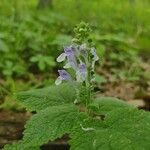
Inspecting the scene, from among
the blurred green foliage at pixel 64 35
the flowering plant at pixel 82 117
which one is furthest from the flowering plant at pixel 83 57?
the blurred green foliage at pixel 64 35

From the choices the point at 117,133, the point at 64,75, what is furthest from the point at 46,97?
the point at 117,133

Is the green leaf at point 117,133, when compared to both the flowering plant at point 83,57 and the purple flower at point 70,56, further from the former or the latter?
the purple flower at point 70,56

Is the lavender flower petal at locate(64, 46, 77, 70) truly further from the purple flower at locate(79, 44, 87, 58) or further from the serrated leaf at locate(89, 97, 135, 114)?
the serrated leaf at locate(89, 97, 135, 114)

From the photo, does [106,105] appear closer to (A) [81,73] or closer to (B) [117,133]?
(A) [81,73]

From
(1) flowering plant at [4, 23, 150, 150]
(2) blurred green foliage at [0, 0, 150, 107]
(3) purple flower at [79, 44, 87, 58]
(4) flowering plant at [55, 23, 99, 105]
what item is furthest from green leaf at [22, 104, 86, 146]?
(2) blurred green foliage at [0, 0, 150, 107]

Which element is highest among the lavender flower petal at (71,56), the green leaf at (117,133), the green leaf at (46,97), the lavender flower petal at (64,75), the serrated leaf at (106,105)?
the lavender flower petal at (71,56)

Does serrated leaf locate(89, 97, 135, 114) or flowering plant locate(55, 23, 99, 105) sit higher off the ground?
flowering plant locate(55, 23, 99, 105)

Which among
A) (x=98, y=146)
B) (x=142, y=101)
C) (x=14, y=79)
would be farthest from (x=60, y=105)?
(x=14, y=79)
